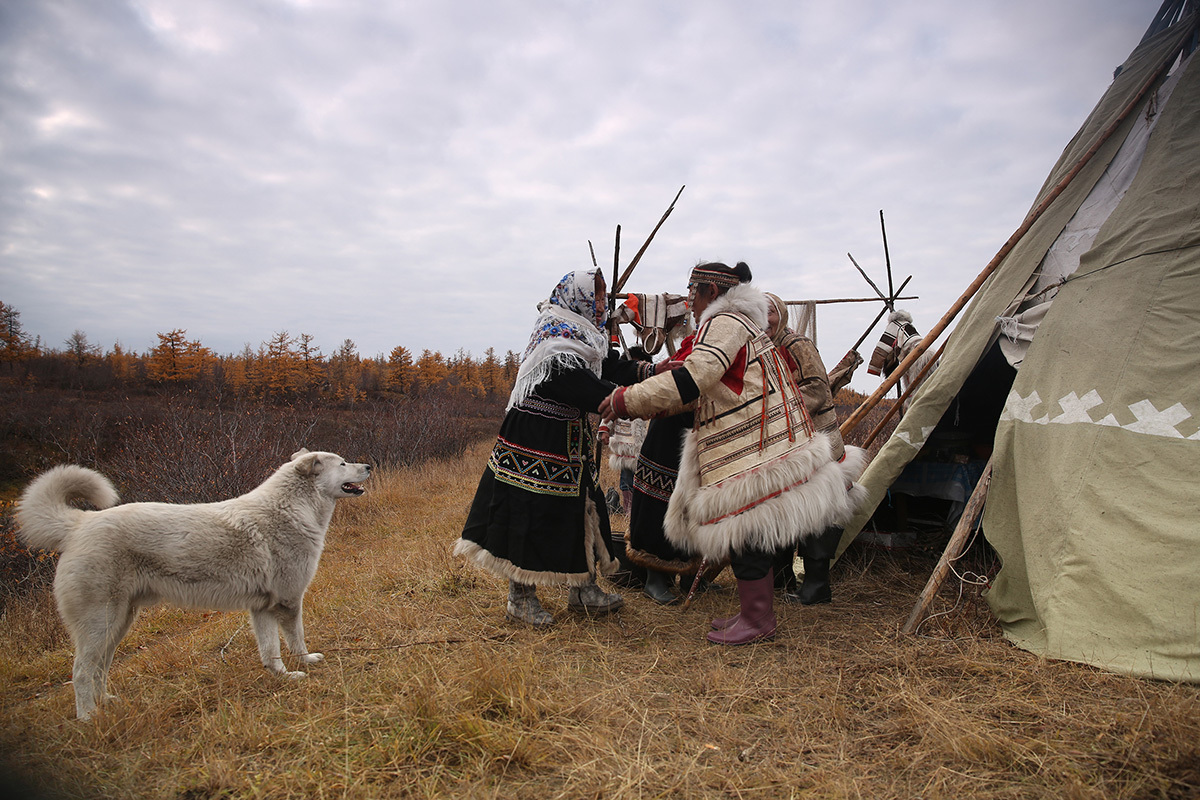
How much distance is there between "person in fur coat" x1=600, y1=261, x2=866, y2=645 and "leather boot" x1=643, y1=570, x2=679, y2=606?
2.30 feet

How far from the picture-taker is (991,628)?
338 centimetres

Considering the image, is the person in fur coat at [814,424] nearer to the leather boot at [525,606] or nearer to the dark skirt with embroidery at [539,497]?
the dark skirt with embroidery at [539,497]

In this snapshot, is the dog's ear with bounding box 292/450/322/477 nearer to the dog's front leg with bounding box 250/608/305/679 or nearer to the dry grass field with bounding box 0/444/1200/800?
the dog's front leg with bounding box 250/608/305/679

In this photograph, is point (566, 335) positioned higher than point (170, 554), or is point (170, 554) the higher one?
point (566, 335)

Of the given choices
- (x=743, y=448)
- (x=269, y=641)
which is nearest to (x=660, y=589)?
(x=743, y=448)

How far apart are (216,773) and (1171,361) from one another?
15.6 ft

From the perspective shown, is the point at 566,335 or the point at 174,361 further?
the point at 174,361

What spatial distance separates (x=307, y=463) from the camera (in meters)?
3.51

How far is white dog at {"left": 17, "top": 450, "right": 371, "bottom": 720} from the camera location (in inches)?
110

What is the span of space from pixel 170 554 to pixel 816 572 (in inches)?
155

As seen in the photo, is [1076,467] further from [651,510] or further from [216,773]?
[216,773]

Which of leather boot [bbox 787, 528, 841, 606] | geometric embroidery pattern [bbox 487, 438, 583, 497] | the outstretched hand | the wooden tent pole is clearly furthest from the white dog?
the wooden tent pole

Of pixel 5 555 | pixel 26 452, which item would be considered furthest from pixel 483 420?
pixel 5 555

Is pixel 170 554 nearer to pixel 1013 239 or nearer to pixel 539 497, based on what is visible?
pixel 539 497
